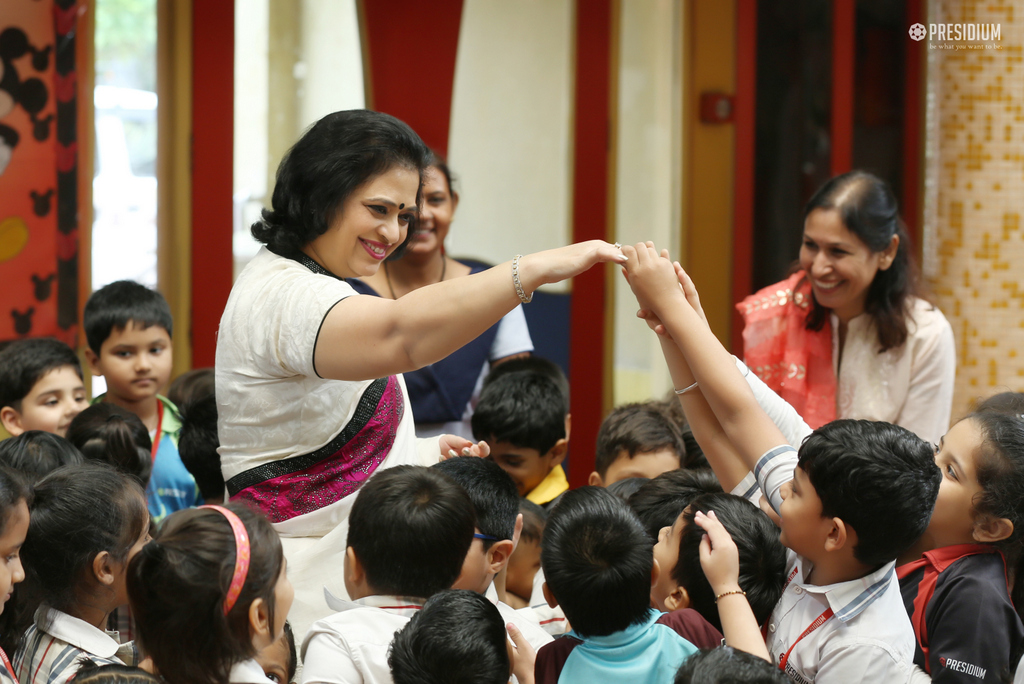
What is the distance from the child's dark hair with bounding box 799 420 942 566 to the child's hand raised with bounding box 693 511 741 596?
152 mm

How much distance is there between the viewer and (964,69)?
3.99m

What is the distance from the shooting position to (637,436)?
2381 millimetres

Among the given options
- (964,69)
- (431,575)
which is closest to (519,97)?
(964,69)

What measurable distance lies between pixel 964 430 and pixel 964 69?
8.99 feet

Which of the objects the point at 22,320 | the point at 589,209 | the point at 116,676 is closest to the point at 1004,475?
the point at 116,676

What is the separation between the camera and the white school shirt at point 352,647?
1395mm

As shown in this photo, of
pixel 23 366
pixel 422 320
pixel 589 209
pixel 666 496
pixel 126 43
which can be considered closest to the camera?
pixel 422 320

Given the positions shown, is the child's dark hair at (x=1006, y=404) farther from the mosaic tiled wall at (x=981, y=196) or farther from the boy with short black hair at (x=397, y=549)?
the mosaic tiled wall at (x=981, y=196)

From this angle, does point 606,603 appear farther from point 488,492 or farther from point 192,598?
point 192,598

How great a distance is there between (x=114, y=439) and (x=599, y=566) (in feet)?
4.41

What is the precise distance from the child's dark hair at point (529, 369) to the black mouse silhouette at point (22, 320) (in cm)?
161

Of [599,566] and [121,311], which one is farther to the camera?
[121,311]

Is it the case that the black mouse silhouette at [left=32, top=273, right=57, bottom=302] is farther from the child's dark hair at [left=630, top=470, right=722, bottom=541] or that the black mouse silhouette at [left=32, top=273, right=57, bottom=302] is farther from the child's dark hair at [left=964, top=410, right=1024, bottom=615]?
the child's dark hair at [left=964, top=410, right=1024, bottom=615]

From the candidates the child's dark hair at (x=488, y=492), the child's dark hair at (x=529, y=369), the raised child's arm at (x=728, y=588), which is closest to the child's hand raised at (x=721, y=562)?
the raised child's arm at (x=728, y=588)
